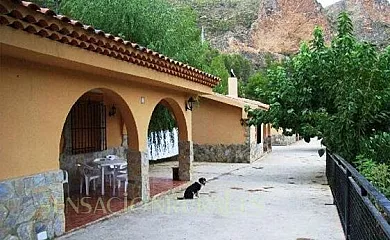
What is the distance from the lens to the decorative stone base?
72.7 ft

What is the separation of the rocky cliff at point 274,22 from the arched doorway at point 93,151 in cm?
5697

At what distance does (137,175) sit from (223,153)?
1249 centimetres

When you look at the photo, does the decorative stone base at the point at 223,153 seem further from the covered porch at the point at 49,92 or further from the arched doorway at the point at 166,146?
the covered porch at the point at 49,92

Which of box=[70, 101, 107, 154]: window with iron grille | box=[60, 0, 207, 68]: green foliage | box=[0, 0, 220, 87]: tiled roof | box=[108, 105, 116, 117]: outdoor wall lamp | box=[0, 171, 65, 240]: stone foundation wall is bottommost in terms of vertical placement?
box=[0, 171, 65, 240]: stone foundation wall

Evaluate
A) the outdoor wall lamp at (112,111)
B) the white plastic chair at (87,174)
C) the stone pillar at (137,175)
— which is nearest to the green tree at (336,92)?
the stone pillar at (137,175)

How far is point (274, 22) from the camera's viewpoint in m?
78.1

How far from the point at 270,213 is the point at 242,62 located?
5093cm

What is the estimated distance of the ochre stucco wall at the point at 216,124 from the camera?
22.1 metres

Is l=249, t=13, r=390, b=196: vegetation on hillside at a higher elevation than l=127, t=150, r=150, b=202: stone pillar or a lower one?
higher

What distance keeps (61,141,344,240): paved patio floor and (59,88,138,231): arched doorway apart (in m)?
0.72

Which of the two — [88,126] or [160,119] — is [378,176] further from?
[160,119]

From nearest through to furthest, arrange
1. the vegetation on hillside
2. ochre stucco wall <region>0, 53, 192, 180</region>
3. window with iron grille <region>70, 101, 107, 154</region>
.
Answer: ochre stucco wall <region>0, 53, 192, 180</region> → the vegetation on hillside → window with iron grille <region>70, 101, 107, 154</region>

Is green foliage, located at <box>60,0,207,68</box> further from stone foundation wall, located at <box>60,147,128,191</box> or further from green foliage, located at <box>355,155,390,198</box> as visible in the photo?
green foliage, located at <box>355,155,390,198</box>

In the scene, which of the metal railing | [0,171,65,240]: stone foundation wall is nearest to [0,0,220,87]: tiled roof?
[0,171,65,240]: stone foundation wall
